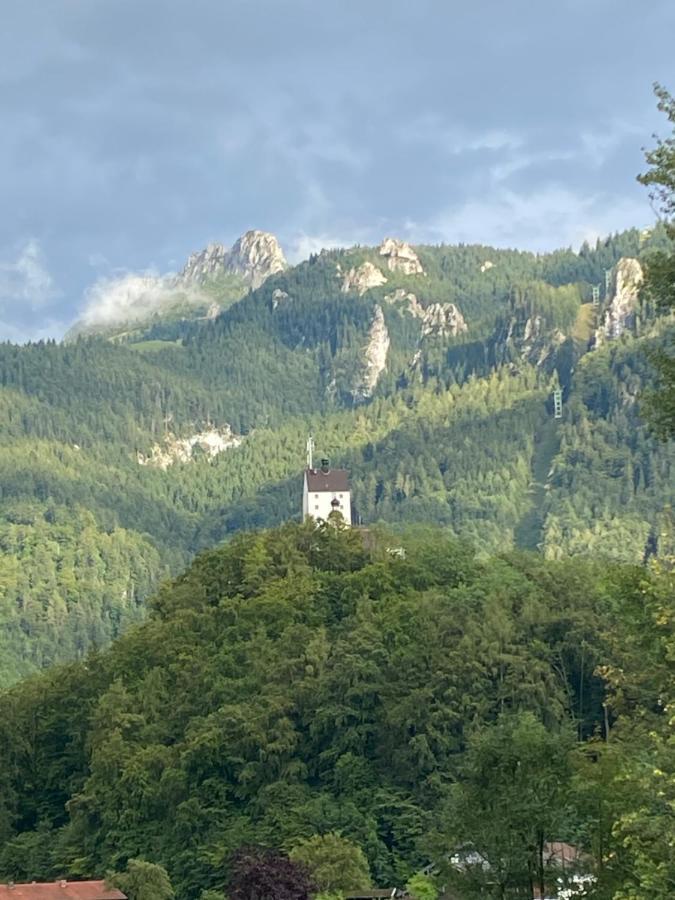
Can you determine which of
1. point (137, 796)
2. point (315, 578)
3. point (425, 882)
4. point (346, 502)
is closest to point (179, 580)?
point (315, 578)

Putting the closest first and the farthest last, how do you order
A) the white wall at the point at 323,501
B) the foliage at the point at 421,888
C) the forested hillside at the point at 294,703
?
the foliage at the point at 421,888 → the forested hillside at the point at 294,703 → the white wall at the point at 323,501

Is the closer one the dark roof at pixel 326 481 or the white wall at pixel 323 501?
the white wall at pixel 323 501

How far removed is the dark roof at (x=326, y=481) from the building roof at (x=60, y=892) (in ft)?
287

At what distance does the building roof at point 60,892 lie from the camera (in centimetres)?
7544

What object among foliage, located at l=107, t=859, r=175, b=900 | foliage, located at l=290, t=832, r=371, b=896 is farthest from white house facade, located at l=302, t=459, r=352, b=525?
foliage, located at l=290, t=832, r=371, b=896

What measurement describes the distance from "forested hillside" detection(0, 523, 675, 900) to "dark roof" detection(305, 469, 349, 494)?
1810 inches

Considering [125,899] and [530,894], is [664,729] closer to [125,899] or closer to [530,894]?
[530,894]

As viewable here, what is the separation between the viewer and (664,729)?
30.6 meters

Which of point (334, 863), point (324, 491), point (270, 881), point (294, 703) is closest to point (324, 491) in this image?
point (324, 491)

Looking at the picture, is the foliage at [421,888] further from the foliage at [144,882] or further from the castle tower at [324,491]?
the castle tower at [324,491]

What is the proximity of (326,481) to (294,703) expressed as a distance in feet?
238

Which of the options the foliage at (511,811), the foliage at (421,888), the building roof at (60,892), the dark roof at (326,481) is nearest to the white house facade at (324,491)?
the dark roof at (326,481)

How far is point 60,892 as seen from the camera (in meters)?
76.7

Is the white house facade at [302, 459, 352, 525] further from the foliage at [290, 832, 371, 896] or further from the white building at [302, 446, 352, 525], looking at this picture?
the foliage at [290, 832, 371, 896]
